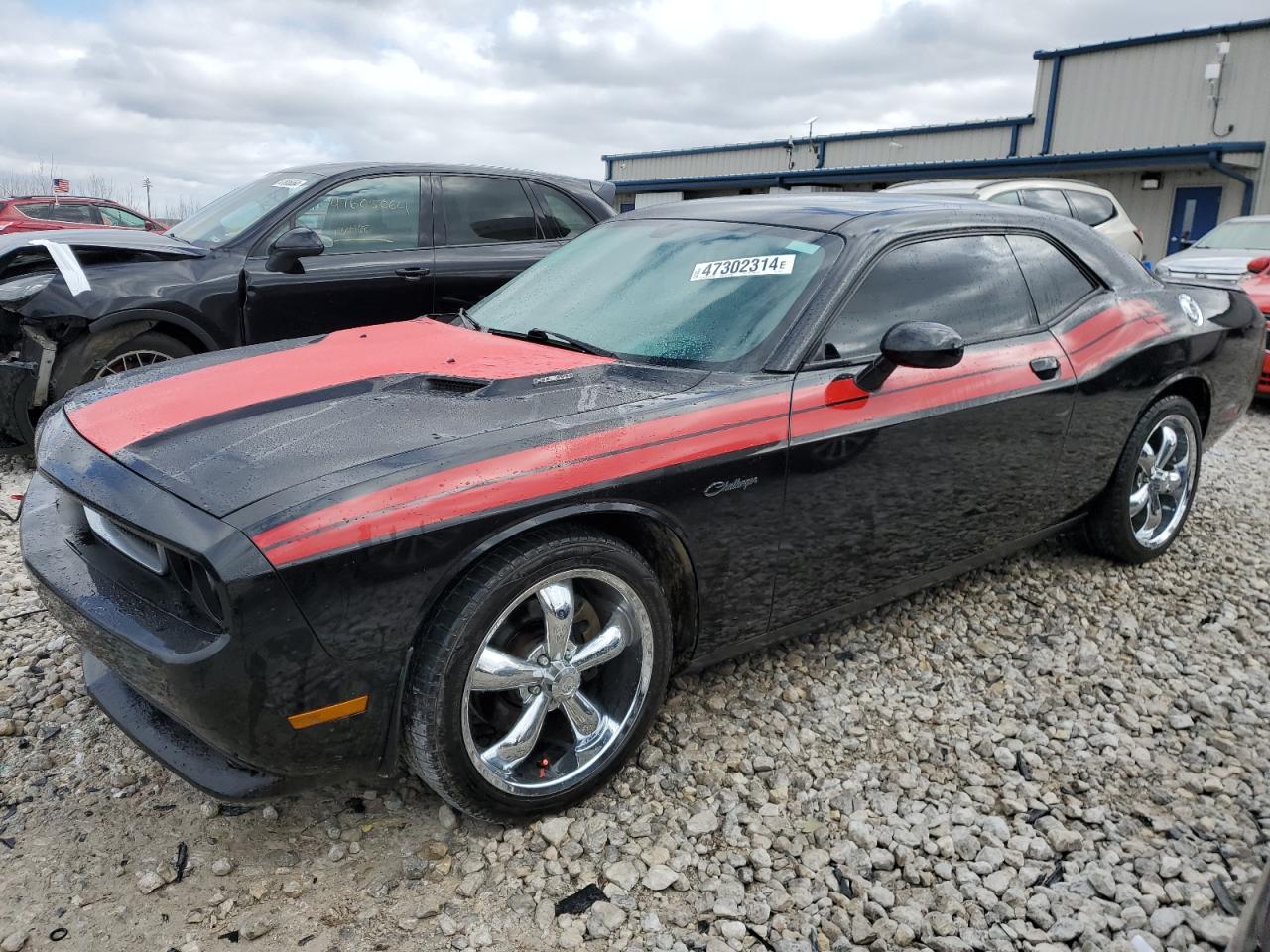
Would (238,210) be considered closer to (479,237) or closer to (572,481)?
(479,237)

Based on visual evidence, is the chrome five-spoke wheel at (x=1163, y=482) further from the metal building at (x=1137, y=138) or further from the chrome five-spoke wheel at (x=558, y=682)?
the metal building at (x=1137, y=138)

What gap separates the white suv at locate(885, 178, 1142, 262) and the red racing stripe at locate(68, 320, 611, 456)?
7.65m

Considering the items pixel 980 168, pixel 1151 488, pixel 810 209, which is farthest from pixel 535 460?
pixel 980 168

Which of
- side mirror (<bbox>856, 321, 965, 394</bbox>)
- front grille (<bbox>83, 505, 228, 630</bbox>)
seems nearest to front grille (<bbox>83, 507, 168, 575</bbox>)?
front grille (<bbox>83, 505, 228, 630</bbox>)

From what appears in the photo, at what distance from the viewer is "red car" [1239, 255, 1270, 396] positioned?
7297 mm

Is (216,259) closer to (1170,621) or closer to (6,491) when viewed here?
(6,491)

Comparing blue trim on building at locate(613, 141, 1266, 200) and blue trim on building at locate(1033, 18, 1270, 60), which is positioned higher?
blue trim on building at locate(1033, 18, 1270, 60)

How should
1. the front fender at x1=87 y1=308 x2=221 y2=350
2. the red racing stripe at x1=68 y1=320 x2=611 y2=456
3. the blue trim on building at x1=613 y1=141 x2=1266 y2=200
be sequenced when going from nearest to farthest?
the red racing stripe at x1=68 y1=320 x2=611 y2=456
the front fender at x1=87 y1=308 x2=221 y2=350
the blue trim on building at x1=613 y1=141 x2=1266 y2=200

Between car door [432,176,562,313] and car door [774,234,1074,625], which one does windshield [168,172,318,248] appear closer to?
car door [432,176,562,313]

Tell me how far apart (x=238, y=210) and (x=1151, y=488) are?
16.9 feet

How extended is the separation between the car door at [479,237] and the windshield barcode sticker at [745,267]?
312 cm

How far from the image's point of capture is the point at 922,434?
3.03 metres

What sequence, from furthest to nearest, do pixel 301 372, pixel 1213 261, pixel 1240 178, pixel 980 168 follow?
pixel 980 168 < pixel 1240 178 < pixel 1213 261 < pixel 301 372

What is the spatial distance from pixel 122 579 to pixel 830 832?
6.11 feet
